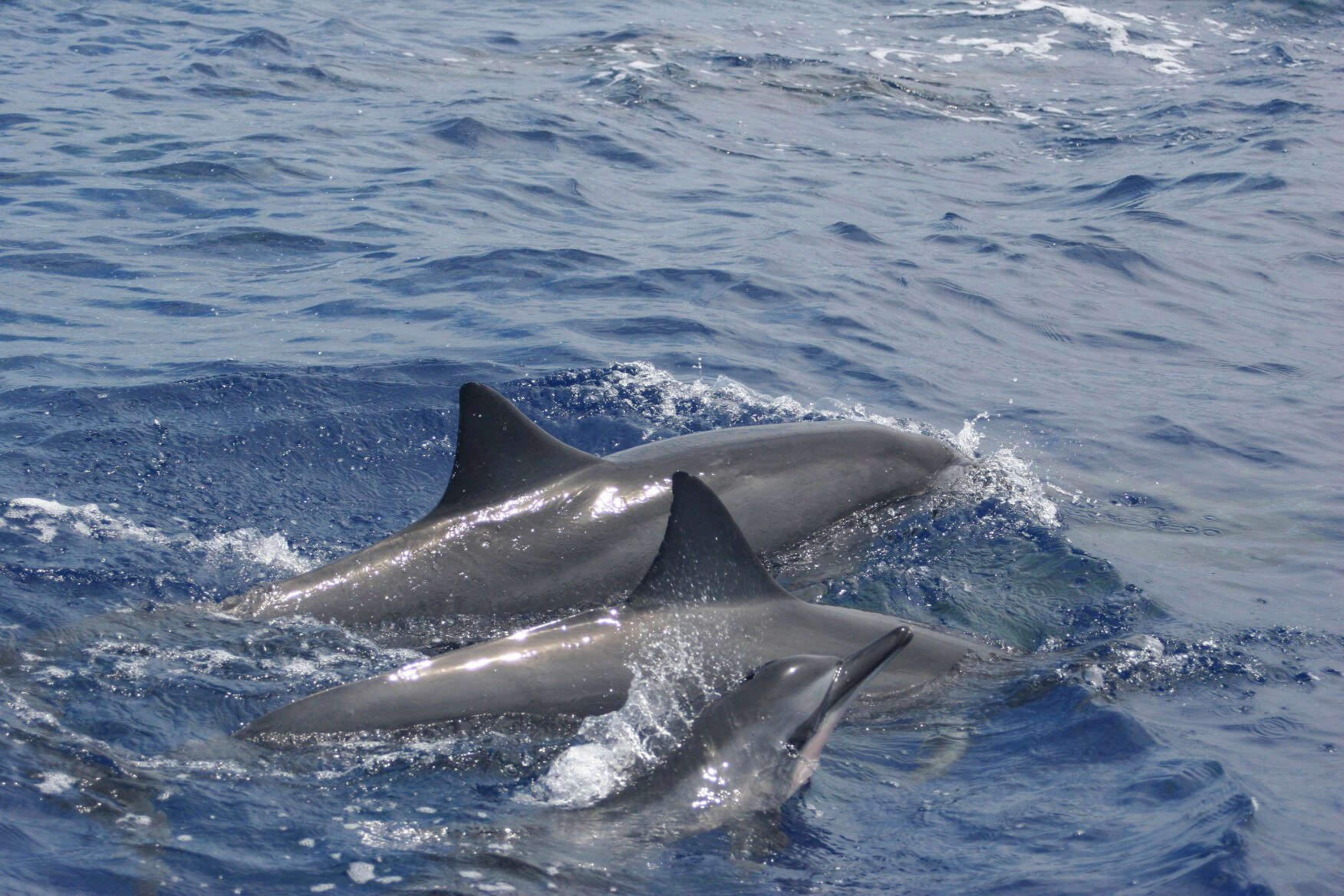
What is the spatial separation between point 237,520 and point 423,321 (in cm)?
505

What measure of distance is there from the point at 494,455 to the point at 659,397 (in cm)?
377

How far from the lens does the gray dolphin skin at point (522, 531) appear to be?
820cm

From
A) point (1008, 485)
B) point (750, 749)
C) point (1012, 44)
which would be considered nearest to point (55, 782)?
point (750, 749)

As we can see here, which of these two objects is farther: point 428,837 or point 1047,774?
point 1047,774

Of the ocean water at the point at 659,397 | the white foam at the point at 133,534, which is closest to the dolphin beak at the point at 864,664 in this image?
the ocean water at the point at 659,397

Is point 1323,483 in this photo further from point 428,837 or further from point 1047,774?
point 428,837

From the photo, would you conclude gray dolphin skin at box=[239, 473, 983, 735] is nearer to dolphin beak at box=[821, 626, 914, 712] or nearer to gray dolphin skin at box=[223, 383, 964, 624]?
dolphin beak at box=[821, 626, 914, 712]

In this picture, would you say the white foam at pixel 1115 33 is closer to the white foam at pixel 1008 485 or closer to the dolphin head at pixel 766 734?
the white foam at pixel 1008 485

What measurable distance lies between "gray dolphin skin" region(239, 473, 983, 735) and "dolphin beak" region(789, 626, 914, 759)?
640mm

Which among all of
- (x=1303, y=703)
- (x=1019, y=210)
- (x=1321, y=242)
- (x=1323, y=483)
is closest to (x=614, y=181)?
(x=1019, y=210)

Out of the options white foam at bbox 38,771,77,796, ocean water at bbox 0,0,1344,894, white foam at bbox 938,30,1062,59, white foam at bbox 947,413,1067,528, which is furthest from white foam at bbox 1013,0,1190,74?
white foam at bbox 38,771,77,796

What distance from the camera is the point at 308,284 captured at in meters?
15.3

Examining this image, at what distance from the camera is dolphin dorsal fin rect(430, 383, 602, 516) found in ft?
27.4

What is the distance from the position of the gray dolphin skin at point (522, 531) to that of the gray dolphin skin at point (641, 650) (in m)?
1.17
